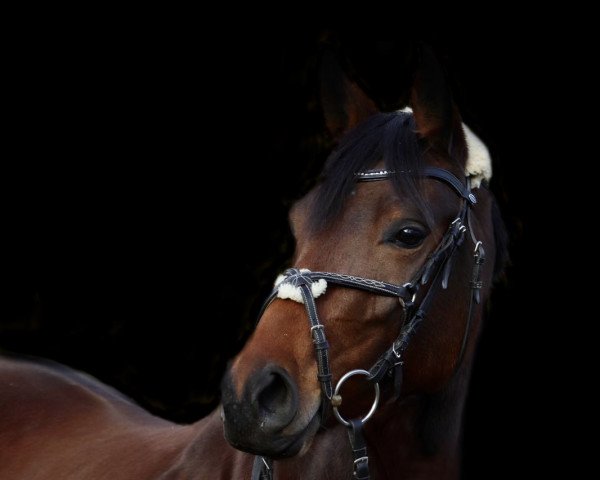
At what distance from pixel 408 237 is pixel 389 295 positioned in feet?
0.68

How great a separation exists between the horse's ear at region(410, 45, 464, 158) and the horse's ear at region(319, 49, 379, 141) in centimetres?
27

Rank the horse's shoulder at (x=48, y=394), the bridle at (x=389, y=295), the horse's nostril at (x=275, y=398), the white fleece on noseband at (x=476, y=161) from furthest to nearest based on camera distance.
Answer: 1. the horse's shoulder at (x=48, y=394)
2. the white fleece on noseband at (x=476, y=161)
3. the bridle at (x=389, y=295)
4. the horse's nostril at (x=275, y=398)

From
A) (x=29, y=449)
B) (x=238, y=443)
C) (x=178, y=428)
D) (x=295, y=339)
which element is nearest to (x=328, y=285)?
(x=295, y=339)

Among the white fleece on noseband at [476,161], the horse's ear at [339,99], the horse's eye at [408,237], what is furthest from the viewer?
the horse's ear at [339,99]

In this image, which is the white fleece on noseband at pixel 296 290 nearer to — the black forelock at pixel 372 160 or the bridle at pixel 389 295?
the bridle at pixel 389 295

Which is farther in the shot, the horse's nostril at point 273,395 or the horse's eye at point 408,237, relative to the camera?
the horse's eye at point 408,237

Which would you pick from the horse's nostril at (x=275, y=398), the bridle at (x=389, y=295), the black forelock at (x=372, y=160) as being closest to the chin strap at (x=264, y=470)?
the bridle at (x=389, y=295)

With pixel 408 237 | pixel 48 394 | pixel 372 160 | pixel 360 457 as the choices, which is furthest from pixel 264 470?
pixel 48 394

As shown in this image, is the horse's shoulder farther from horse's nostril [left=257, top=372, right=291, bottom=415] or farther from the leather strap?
horse's nostril [left=257, top=372, right=291, bottom=415]

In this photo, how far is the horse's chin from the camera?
220 cm

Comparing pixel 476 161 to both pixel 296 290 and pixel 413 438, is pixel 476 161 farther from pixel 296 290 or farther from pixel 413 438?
pixel 413 438

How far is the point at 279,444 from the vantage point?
87.0 inches

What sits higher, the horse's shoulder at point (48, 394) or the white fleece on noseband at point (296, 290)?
the white fleece on noseband at point (296, 290)

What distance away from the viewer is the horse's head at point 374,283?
2.23m
